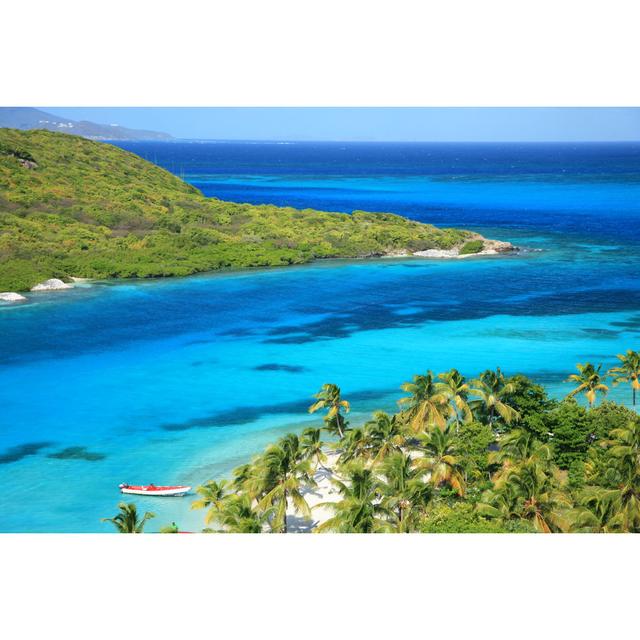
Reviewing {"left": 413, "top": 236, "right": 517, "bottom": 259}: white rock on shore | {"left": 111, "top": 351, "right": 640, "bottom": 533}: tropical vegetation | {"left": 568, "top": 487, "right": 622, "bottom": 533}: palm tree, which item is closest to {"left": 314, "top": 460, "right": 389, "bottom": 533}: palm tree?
{"left": 111, "top": 351, "right": 640, "bottom": 533}: tropical vegetation

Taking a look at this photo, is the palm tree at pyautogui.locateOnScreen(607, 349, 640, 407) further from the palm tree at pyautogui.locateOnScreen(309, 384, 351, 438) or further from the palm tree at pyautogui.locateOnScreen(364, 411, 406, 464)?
the palm tree at pyautogui.locateOnScreen(309, 384, 351, 438)

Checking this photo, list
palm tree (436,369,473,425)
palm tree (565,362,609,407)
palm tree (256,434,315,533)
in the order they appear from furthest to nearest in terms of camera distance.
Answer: palm tree (565,362,609,407), palm tree (436,369,473,425), palm tree (256,434,315,533)

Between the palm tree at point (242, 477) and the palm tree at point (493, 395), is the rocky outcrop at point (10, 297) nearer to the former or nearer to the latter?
the palm tree at point (242, 477)

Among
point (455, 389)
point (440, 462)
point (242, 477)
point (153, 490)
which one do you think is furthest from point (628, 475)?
point (153, 490)

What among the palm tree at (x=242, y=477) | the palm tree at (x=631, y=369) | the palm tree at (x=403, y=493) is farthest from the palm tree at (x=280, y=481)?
the palm tree at (x=631, y=369)

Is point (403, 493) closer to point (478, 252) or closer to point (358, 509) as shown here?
point (358, 509)
